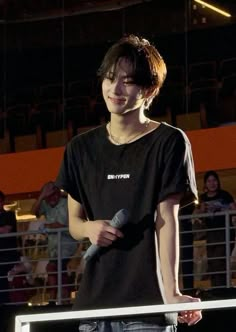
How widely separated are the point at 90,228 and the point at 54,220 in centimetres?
762

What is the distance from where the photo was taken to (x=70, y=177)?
3.63 meters

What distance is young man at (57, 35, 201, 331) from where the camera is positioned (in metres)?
3.46

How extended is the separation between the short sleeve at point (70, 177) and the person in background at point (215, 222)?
6450 millimetres

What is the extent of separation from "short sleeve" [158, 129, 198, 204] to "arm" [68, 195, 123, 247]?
0.51ft

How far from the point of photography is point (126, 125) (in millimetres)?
3572

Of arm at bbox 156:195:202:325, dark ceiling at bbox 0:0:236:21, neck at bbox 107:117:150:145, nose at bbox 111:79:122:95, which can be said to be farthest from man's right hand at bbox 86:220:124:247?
dark ceiling at bbox 0:0:236:21

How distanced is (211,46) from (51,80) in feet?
6.25

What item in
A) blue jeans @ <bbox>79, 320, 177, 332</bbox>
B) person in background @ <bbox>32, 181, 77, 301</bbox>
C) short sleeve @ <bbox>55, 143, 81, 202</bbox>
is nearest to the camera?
blue jeans @ <bbox>79, 320, 177, 332</bbox>

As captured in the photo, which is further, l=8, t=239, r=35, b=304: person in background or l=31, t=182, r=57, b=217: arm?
l=8, t=239, r=35, b=304: person in background

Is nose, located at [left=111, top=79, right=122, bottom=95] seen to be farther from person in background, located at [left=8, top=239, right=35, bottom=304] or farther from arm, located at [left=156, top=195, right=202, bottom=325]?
person in background, located at [left=8, top=239, right=35, bottom=304]

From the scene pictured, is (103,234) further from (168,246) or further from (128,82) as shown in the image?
(128,82)

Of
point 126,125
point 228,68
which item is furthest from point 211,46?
point 126,125

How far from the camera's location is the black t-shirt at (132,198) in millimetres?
3465

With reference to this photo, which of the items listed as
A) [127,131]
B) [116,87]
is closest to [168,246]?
[127,131]
